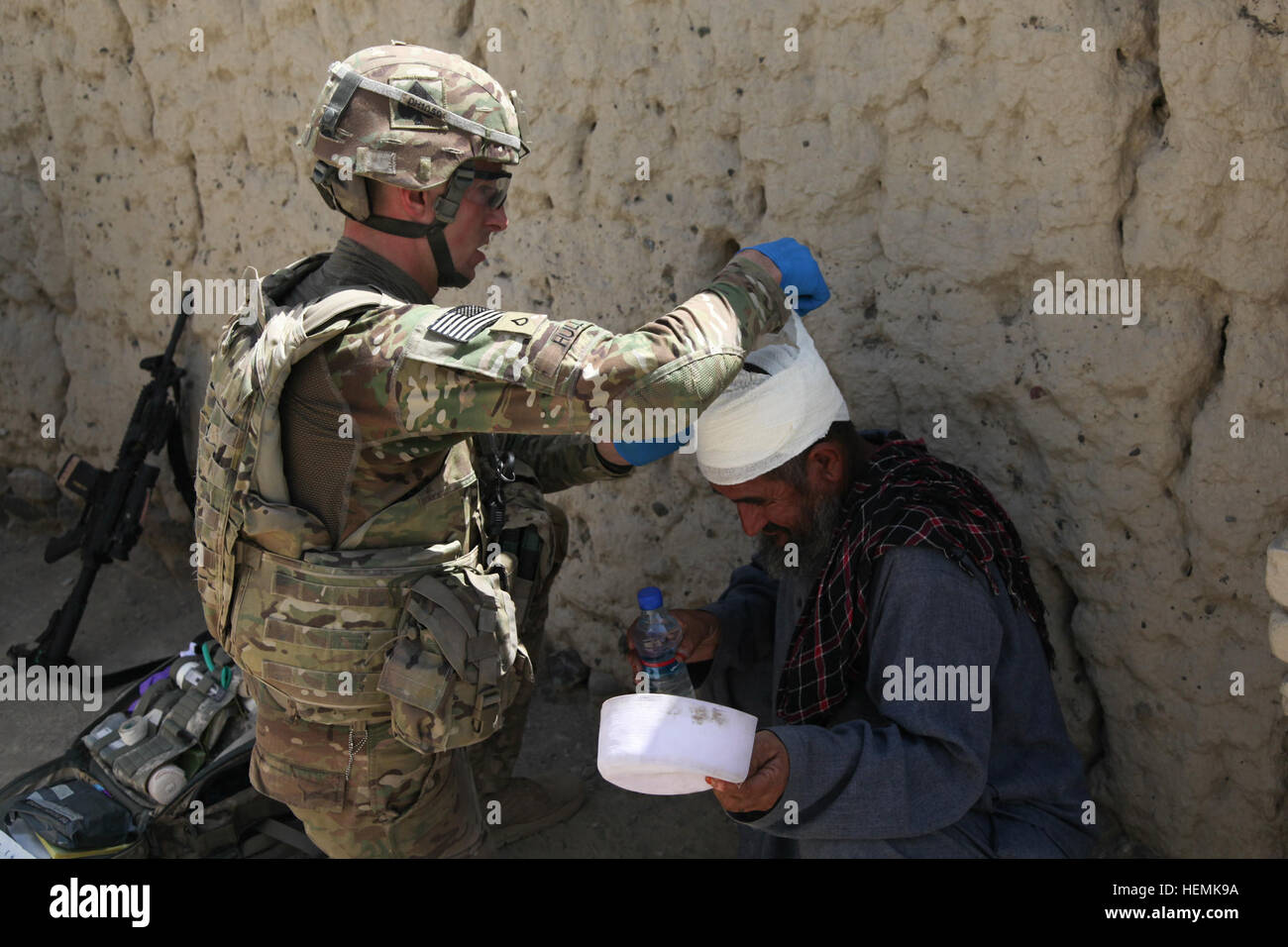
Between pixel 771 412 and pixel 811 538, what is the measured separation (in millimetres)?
298

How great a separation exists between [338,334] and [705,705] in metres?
0.89

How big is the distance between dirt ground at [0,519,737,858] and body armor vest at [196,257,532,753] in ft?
3.29

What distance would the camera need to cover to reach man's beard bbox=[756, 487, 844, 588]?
233 centimetres

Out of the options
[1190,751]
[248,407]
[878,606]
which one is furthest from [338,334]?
[1190,751]

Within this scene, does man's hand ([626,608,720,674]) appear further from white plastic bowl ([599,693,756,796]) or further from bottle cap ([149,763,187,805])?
bottle cap ([149,763,187,805])

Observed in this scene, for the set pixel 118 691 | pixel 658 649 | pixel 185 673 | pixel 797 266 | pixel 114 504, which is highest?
pixel 797 266

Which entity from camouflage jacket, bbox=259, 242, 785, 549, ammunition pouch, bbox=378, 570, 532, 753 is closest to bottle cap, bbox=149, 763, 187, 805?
ammunition pouch, bbox=378, 570, 532, 753

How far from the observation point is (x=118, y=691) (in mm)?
4113

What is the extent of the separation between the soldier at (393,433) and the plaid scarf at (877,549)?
0.42 m

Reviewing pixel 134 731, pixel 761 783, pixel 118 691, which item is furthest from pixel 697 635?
pixel 118 691

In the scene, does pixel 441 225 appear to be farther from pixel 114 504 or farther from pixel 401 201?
pixel 114 504

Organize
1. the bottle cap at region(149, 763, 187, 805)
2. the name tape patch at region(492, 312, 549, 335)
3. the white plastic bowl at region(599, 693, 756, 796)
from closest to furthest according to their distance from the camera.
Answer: the white plastic bowl at region(599, 693, 756, 796)
the name tape patch at region(492, 312, 549, 335)
the bottle cap at region(149, 763, 187, 805)

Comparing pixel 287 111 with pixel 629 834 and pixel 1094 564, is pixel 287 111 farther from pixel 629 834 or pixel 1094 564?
pixel 1094 564

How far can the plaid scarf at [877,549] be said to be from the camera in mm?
2107
